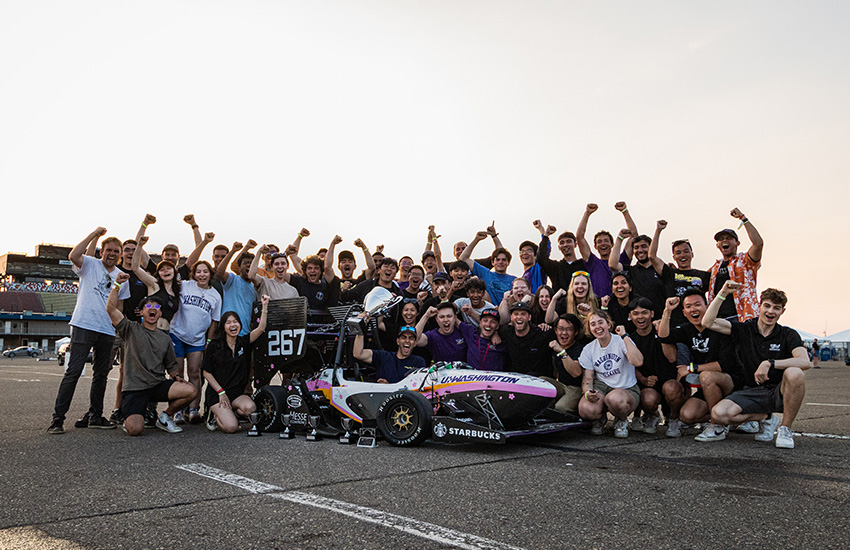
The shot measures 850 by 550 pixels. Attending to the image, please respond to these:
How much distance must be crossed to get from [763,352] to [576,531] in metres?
4.22

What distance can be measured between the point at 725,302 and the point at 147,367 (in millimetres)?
7069

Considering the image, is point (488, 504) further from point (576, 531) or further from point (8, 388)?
point (8, 388)

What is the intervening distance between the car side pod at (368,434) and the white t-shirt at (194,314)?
2814mm

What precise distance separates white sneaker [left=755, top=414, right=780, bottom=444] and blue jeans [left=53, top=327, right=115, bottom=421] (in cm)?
749

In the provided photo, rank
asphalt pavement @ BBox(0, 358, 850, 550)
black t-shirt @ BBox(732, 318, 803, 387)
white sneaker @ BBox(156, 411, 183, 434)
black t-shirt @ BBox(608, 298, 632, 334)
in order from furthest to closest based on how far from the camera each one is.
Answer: black t-shirt @ BBox(608, 298, 632, 334) < white sneaker @ BBox(156, 411, 183, 434) < black t-shirt @ BBox(732, 318, 803, 387) < asphalt pavement @ BBox(0, 358, 850, 550)

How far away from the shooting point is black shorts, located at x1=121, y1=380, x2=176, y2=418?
723 cm

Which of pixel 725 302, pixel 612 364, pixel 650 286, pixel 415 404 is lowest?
pixel 415 404

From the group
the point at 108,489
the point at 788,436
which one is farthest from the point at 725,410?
the point at 108,489

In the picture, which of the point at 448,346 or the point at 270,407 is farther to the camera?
the point at 448,346

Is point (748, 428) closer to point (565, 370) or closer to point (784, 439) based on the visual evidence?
point (784, 439)

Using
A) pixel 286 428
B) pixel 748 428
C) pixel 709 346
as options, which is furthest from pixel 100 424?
pixel 748 428

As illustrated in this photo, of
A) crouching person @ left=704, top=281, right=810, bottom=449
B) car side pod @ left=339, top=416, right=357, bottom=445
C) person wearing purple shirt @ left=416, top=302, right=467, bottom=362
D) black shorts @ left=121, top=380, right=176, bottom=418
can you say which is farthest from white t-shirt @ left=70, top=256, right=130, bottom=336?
crouching person @ left=704, top=281, right=810, bottom=449

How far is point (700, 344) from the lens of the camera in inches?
277

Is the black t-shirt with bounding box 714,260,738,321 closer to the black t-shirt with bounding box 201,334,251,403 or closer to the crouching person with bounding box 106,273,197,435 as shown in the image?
the black t-shirt with bounding box 201,334,251,403
